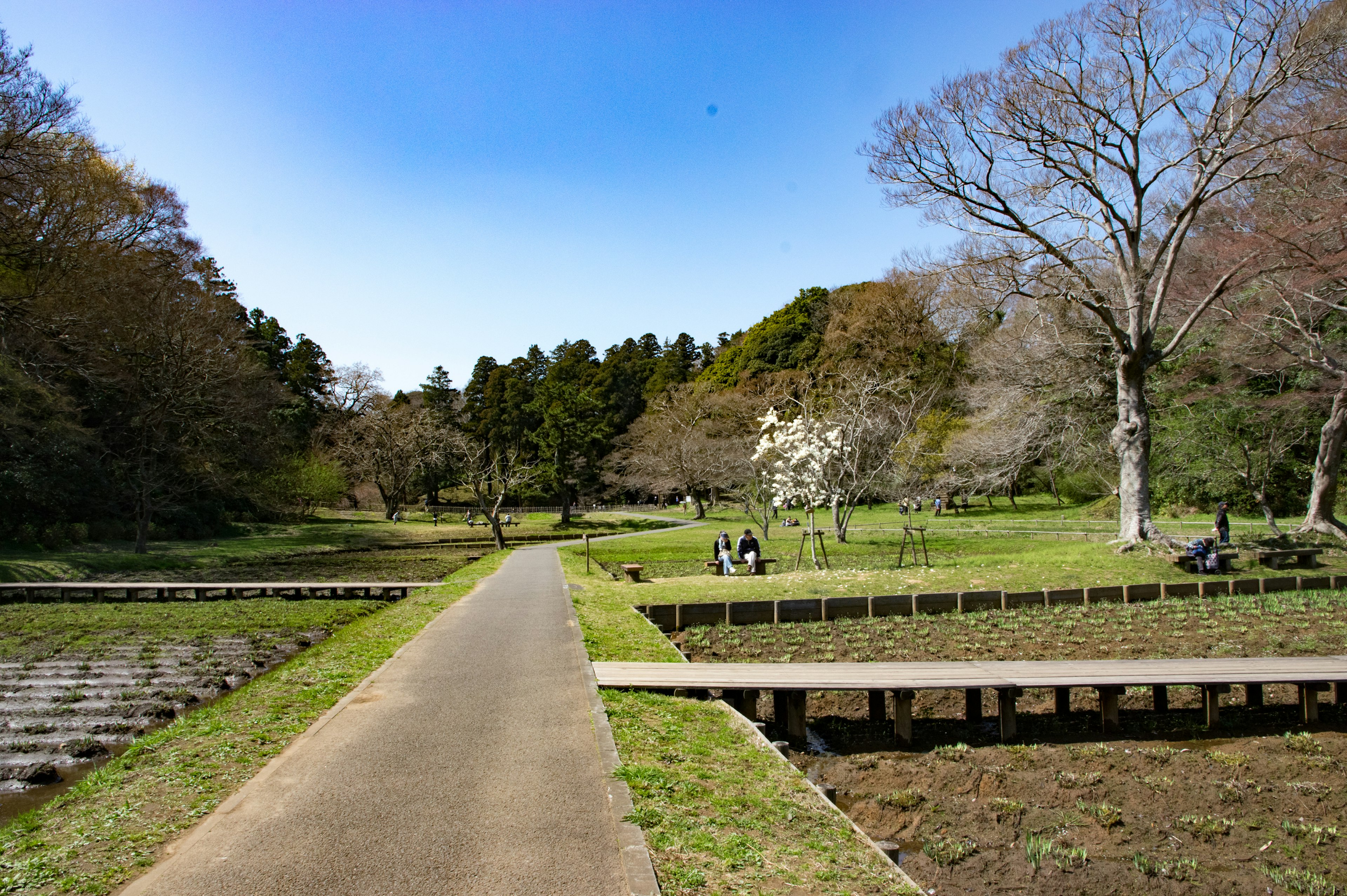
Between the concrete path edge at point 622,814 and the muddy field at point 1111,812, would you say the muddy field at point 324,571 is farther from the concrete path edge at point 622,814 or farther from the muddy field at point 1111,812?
the muddy field at point 1111,812

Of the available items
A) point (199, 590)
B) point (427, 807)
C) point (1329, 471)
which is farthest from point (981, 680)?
point (1329, 471)

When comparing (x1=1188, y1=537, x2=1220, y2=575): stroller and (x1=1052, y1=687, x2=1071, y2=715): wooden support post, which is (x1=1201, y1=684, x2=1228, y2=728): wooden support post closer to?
(x1=1052, y1=687, x2=1071, y2=715): wooden support post

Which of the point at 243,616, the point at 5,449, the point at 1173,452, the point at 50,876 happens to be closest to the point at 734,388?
the point at 1173,452

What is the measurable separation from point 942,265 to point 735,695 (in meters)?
15.7

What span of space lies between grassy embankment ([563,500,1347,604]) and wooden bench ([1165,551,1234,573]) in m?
Answer: 0.19

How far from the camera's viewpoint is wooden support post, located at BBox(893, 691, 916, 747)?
24.8 ft

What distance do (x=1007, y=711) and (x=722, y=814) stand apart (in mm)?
4036

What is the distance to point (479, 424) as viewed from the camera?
67.2 metres

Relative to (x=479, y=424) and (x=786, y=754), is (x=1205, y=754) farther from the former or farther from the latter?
(x=479, y=424)

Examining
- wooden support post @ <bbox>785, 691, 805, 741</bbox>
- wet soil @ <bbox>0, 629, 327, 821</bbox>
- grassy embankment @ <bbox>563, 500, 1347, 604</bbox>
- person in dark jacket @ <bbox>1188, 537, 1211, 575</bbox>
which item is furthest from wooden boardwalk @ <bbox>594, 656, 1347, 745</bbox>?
person in dark jacket @ <bbox>1188, 537, 1211, 575</bbox>

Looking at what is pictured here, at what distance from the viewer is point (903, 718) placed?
764 centimetres

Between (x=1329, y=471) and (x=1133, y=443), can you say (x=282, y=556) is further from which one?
(x=1329, y=471)

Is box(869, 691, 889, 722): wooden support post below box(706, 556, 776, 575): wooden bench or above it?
below

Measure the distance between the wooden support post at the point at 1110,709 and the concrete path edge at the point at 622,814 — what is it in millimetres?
5002
